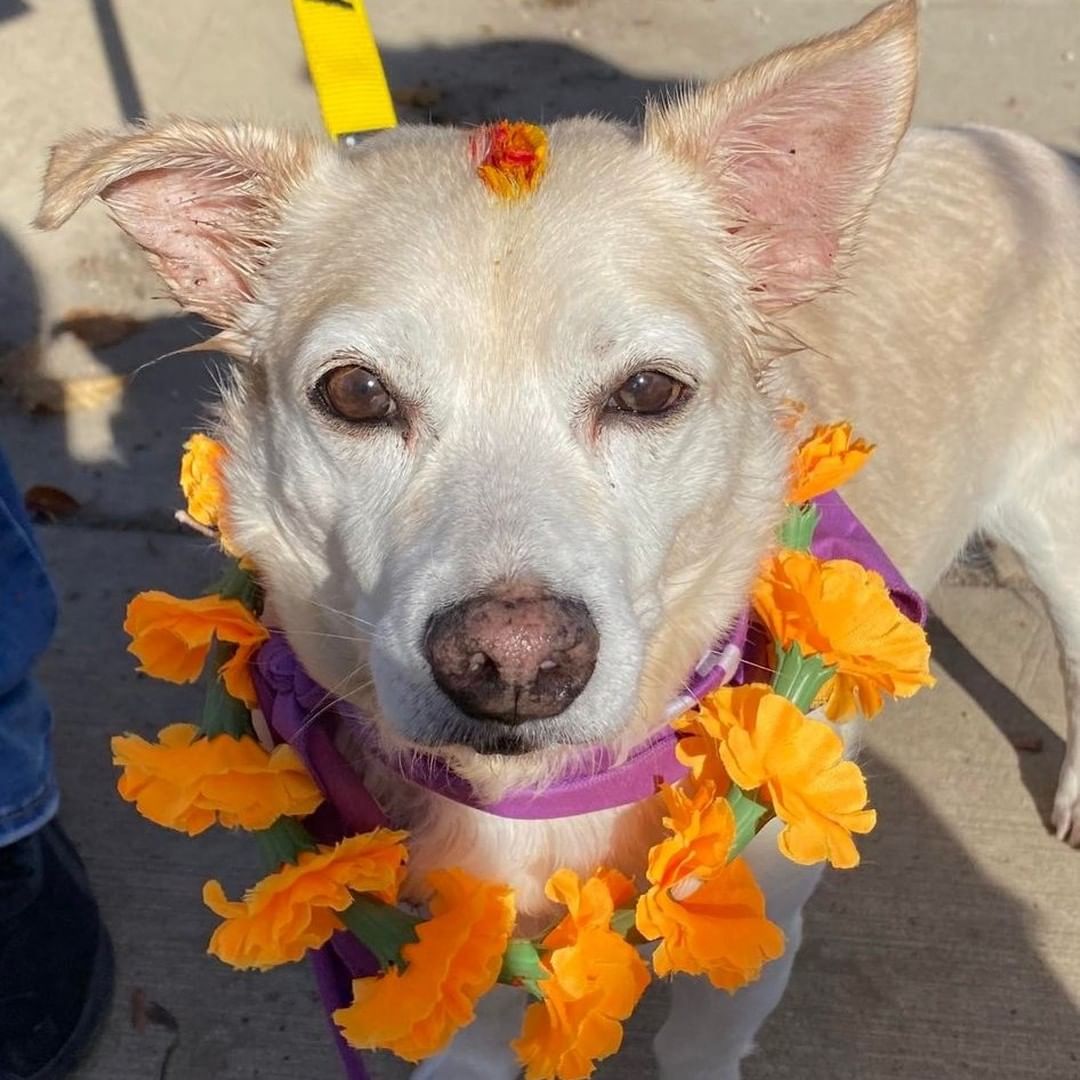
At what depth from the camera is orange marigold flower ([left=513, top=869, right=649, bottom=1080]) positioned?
183 cm

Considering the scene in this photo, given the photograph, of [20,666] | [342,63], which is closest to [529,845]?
[20,666]

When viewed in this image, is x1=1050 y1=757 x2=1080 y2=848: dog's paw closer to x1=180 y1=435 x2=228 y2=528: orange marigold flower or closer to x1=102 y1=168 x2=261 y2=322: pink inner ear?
x1=180 y1=435 x2=228 y2=528: orange marigold flower

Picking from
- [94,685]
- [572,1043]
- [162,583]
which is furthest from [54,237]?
[572,1043]

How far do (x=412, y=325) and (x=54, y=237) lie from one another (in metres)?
3.44

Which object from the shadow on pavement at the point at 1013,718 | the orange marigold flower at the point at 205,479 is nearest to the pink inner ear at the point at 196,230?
the orange marigold flower at the point at 205,479

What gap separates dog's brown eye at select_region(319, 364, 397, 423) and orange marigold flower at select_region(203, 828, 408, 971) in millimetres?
650

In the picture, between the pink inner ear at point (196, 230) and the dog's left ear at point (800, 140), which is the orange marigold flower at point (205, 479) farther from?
the dog's left ear at point (800, 140)

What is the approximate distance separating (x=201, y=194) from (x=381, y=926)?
1.22 metres

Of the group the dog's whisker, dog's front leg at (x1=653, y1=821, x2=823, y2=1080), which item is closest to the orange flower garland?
the dog's whisker

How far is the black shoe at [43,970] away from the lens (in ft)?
8.45

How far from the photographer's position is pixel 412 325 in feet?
5.90

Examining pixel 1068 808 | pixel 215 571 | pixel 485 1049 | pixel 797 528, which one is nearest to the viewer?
pixel 797 528

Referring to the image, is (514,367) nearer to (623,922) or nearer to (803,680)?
(803,680)

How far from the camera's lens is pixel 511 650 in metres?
1.57
